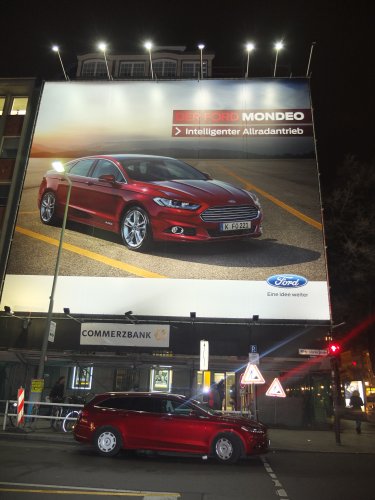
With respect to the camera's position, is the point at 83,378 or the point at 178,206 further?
the point at 83,378

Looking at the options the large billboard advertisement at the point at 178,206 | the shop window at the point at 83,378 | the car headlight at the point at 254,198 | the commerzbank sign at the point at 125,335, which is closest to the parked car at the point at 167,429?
the commerzbank sign at the point at 125,335

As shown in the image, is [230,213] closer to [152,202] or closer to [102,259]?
[152,202]

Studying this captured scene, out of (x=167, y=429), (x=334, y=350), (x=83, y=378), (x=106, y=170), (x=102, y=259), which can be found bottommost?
(x=167, y=429)

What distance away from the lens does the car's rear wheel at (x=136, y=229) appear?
17141mm

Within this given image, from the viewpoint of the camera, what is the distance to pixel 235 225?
17.6 m

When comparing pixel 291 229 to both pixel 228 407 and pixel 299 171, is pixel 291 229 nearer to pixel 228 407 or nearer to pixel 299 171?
pixel 299 171

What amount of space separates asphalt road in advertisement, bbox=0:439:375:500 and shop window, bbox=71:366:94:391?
8.74 meters

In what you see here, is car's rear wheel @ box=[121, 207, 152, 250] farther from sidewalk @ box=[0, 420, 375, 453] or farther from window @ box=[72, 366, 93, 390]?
sidewalk @ box=[0, 420, 375, 453]

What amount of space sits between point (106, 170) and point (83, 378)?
374 inches

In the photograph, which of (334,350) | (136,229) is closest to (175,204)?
(136,229)

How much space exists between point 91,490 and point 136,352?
1147 cm

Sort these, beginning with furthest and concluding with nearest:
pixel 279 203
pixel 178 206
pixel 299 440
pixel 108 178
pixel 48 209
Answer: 1. pixel 48 209
2. pixel 279 203
3. pixel 108 178
4. pixel 178 206
5. pixel 299 440

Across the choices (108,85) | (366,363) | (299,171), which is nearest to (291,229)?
(299,171)

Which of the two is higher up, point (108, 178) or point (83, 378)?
point (108, 178)
